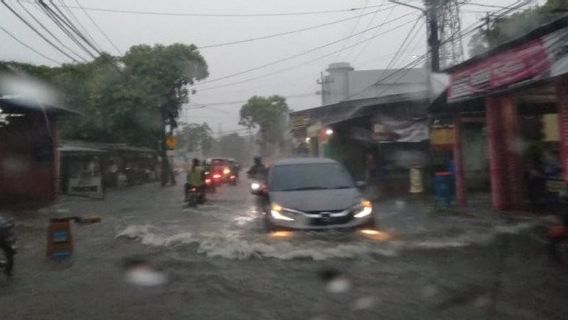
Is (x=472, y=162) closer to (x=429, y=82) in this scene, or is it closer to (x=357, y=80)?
(x=429, y=82)

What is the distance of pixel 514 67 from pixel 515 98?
3017mm

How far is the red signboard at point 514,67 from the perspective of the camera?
13047mm

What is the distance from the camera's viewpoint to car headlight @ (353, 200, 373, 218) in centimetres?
1183

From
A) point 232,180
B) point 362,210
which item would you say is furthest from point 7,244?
point 232,180

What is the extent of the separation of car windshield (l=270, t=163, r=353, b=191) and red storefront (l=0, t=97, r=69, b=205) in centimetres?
1558

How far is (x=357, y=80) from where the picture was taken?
56.7 m

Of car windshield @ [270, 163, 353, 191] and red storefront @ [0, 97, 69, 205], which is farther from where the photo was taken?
red storefront @ [0, 97, 69, 205]

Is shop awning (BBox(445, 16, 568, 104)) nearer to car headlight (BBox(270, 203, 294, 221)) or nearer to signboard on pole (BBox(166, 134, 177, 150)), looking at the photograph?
car headlight (BBox(270, 203, 294, 221))

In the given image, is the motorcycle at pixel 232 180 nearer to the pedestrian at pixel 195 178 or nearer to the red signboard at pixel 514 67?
the pedestrian at pixel 195 178

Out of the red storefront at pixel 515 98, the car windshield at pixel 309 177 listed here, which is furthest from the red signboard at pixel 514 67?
the car windshield at pixel 309 177

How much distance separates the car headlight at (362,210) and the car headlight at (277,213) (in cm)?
109

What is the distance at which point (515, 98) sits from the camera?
58.2 feet

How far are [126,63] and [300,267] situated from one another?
125 ft

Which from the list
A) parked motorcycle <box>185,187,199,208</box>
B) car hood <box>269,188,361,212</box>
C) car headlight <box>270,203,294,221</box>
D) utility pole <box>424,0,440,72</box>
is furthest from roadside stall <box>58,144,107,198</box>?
car headlight <box>270,203,294,221</box>
